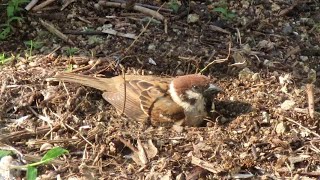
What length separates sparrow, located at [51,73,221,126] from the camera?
519cm

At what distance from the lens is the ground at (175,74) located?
4742 millimetres

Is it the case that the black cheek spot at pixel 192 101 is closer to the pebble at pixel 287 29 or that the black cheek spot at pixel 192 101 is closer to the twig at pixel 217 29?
the twig at pixel 217 29

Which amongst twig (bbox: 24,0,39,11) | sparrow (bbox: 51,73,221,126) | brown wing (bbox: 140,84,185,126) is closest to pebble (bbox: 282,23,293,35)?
sparrow (bbox: 51,73,221,126)

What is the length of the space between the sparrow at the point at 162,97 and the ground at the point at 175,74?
91mm

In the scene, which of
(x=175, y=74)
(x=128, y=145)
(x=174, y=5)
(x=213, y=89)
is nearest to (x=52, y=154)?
(x=128, y=145)

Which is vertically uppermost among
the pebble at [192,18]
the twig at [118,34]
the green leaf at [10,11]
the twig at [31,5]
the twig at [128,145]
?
the twig at [31,5]

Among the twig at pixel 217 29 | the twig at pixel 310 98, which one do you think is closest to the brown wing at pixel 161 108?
the twig at pixel 310 98

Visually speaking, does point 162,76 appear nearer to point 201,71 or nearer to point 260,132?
point 201,71

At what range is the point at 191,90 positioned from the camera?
5242 mm

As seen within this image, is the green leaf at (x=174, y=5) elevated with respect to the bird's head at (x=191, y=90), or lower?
elevated

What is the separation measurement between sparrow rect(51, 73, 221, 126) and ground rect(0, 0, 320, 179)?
91 mm

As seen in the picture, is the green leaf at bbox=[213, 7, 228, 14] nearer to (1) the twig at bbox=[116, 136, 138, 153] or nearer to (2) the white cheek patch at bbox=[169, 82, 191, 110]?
(2) the white cheek patch at bbox=[169, 82, 191, 110]

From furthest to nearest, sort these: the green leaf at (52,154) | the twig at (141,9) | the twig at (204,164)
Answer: the twig at (141,9), the twig at (204,164), the green leaf at (52,154)

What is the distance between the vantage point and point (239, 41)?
6.00m
